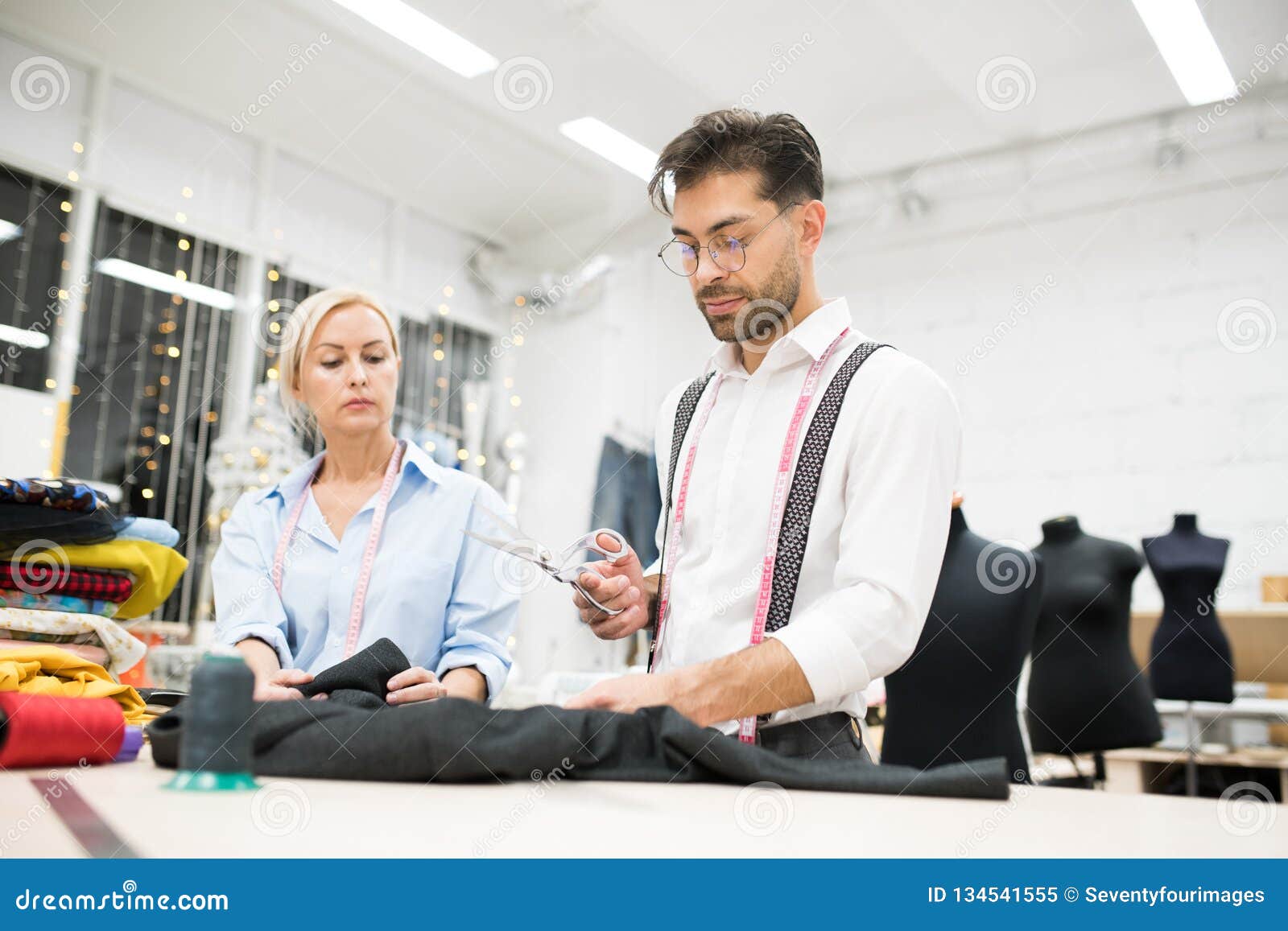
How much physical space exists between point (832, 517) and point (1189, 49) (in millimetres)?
4743

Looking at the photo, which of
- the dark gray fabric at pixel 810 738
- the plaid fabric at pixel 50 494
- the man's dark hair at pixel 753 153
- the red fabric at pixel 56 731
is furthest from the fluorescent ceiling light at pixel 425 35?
the red fabric at pixel 56 731

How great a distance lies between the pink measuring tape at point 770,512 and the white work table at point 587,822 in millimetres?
476

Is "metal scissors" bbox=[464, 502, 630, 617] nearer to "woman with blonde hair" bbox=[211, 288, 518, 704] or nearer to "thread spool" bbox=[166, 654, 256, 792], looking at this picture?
"woman with blonde hair" bbox=[211, 288, 518, 704]

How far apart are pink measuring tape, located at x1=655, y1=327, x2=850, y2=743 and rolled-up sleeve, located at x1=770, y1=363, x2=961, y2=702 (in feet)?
0.19

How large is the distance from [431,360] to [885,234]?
3.03 meters

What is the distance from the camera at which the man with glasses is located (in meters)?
1.20

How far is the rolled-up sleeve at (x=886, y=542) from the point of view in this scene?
1.20 meters

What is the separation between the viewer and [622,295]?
7250 millimetres

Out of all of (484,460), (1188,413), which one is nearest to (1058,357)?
(1188,413)

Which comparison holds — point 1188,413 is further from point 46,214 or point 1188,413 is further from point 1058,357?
point 46,214

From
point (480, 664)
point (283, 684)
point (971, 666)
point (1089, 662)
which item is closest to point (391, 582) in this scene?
point (480, 664)

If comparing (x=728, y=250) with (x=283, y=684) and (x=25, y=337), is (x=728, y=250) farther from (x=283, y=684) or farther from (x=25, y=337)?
(x=25, y=337)

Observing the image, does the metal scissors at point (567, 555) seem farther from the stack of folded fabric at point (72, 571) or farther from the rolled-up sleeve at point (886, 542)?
the stack of folded fabric at point (72, 571)

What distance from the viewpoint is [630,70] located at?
5.35m
